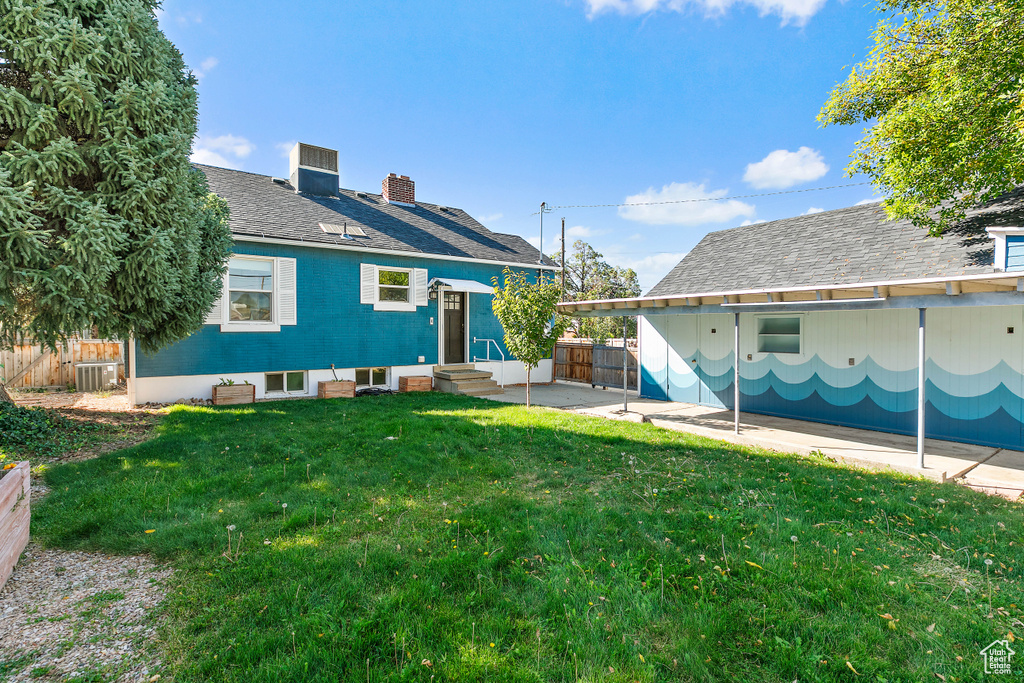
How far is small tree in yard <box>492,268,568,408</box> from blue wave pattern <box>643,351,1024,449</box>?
13.7ft

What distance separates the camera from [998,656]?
2.32 m

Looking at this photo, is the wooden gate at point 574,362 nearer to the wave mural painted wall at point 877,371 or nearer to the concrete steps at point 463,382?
the concrete steps at point 463,382

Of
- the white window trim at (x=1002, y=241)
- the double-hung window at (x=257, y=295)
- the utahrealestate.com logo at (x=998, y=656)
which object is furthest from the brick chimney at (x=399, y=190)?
the utahrealestate.com logo at (x=998, y=656)

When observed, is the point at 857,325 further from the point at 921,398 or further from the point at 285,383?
the point at 285,383

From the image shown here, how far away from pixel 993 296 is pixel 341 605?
24.8 feet

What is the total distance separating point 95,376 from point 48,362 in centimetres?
135

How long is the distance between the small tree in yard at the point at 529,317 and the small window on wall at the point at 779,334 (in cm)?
453

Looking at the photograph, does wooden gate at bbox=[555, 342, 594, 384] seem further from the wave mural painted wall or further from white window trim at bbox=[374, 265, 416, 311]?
white window trim at bbox=[374, 265, 416, 311]

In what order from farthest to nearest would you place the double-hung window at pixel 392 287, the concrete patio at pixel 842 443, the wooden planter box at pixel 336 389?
the double-hung window at pixel 392 287 → the wooden planter box at pixel 336 389 → the concrete patio at pixel 842 443

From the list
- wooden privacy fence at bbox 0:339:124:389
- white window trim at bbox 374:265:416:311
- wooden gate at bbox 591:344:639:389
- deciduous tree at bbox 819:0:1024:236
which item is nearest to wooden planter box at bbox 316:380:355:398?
Result: white window trim at bbox 374:265:416:311

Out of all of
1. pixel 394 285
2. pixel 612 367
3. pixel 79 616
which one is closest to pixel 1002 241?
pixel 612 367

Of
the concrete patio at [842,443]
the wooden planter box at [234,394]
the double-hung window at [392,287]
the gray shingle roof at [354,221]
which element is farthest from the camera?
the double-hung window at [392,287]

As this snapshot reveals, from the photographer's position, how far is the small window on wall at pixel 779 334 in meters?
9.52

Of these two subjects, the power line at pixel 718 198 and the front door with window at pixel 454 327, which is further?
the power line at pixel 718 198
